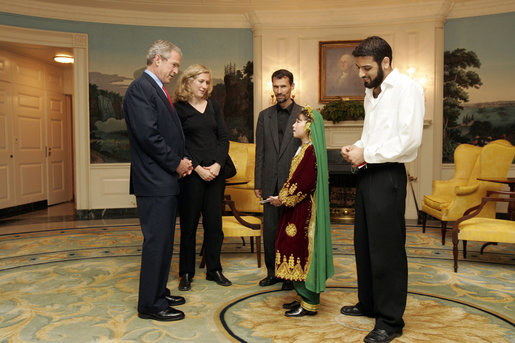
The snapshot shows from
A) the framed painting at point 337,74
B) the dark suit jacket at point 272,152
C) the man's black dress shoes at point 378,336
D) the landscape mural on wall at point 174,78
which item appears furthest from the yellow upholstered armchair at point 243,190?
the man's black dress shoes at point 378,336

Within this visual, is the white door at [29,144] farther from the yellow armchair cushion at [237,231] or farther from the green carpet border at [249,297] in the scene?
the green carpet border at [249,297]

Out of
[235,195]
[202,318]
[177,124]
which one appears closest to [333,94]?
[235,195]

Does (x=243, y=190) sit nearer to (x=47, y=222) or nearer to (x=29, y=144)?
(x=47, y=222)

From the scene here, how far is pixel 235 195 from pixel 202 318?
142 inches

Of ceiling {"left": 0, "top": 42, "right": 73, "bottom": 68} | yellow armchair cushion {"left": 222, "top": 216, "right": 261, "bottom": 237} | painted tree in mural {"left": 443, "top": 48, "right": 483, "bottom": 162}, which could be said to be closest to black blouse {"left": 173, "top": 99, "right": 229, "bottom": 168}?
yellow armchair cushion {"left": 222, "top": 216, "right": 261, "bottom": 237}

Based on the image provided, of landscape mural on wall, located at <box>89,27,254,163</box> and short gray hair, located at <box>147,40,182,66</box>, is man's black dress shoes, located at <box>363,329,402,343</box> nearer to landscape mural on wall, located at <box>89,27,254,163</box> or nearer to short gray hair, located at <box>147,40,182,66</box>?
short gray hair, located at <box>147,40,182,66</box>

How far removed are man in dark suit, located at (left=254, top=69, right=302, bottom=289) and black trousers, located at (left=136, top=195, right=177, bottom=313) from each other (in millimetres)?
1043

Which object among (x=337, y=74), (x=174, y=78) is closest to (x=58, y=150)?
(x=174, y=78)

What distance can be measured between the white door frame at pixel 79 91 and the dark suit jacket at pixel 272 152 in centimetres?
500

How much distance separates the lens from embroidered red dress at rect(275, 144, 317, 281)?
2986mm

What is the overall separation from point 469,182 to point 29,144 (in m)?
8.17

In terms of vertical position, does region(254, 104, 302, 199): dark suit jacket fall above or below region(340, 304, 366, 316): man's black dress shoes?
above

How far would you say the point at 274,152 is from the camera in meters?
3.88

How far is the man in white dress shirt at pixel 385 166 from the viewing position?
2.62 m
